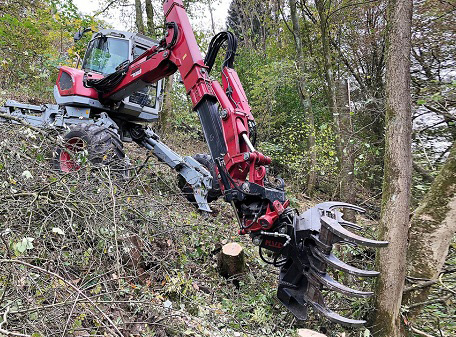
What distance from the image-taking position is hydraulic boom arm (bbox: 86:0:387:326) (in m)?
2.87

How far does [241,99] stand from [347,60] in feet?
29.5

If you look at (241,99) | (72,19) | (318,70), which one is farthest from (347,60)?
(241,99)

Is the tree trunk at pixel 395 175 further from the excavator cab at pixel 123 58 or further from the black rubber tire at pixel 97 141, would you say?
the excavator cab at pixel 123 58

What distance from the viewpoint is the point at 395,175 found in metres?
2.96

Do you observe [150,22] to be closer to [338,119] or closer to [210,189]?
[338,119]

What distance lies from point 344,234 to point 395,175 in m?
0.74

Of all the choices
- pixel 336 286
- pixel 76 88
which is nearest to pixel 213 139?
pixel 336 286

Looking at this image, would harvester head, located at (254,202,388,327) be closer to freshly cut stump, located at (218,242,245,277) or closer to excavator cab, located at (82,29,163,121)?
freshly cut stump, located at (218,242,245,277)

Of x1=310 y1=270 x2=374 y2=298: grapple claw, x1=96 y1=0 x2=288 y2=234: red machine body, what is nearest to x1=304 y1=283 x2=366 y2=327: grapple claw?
x1=310 y1=270 x2=374 y2=298: grapple claw

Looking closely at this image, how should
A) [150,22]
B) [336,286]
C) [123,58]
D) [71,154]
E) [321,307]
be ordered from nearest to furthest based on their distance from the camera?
[336,286], [321,307], [71,154], [123,58], [150,22]

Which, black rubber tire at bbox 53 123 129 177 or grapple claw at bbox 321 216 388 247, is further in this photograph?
black rubber tire at bbox 53 123 129 177

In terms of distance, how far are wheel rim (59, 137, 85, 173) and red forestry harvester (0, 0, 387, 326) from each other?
2 centimetres

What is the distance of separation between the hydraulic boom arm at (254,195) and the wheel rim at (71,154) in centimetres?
133

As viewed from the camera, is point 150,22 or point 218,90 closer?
point 218,90
